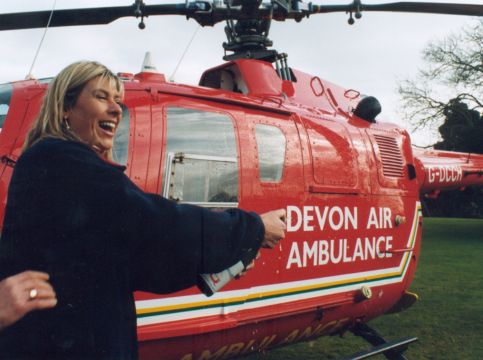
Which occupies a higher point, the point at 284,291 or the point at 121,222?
the point at 121,222

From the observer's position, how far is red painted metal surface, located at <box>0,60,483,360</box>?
10.2ft

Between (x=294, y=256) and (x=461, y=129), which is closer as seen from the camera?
(x=294, y=256)

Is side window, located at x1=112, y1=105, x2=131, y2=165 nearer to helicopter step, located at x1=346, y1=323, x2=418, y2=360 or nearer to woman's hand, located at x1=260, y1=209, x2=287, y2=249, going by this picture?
woman's hand, located at x1=260, y1=209, x2=287, y2=249

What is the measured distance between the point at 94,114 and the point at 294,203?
2.45 meters

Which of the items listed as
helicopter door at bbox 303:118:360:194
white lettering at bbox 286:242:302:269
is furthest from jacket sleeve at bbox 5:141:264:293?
helicopter door at bbox 303:118:360:194

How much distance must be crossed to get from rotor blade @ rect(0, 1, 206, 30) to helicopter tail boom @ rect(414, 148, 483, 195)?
3.17 meters

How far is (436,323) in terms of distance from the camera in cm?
698

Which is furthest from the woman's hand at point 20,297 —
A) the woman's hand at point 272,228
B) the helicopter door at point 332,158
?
the helicopter door at point 332,158

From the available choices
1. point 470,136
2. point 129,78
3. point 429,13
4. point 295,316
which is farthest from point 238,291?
point 470,136

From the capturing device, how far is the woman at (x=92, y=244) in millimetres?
1319

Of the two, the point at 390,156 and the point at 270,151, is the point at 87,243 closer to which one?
the point at 270,151

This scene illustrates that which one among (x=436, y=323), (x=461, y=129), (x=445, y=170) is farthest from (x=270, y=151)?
(x=461, y=129)

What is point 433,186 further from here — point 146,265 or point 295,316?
point 146,265

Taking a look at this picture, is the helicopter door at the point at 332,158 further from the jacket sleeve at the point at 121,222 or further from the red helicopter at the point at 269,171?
the jacket sleeve at the point at 121,222
